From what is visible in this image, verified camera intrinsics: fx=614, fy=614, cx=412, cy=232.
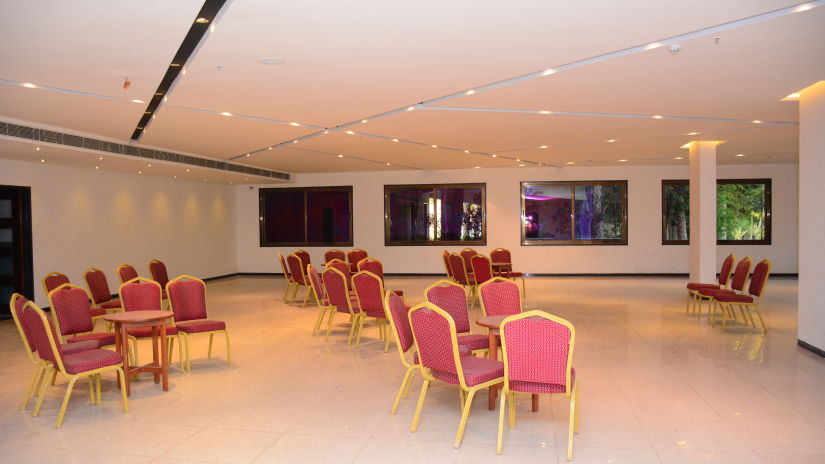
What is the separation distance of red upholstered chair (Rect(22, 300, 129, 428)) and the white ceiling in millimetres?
2188

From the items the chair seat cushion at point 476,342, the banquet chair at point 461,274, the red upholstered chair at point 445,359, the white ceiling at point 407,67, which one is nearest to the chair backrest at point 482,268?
the banquet chair at point 461,274

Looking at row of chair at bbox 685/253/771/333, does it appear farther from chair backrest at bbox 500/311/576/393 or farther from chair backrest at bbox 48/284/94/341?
chair backrest at bbox 48/284/94/341

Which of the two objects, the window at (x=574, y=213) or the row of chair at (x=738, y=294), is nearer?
the row of chair at (x=738, y=294)

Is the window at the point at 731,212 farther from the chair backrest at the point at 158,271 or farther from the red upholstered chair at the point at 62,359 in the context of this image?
the red upholstered chair at the point at 62,359

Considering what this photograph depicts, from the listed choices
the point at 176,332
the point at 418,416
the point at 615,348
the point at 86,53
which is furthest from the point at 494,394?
the point at 86,53

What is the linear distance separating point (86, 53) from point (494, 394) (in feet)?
14.5

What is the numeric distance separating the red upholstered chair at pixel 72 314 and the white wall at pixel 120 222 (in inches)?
219

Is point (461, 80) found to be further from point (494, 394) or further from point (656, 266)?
point (656, 266)

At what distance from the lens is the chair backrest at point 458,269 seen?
1141 centimetres

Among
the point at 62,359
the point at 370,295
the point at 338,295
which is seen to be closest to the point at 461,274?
the point at 338,295

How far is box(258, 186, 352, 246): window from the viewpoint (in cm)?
1830

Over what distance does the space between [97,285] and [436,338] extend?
6588 mm

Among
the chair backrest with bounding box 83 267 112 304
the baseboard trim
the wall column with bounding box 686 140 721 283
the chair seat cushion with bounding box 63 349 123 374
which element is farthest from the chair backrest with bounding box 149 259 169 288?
the wall column with bounding box 686 140 721 283

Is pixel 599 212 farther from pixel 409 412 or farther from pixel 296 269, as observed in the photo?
pixel 409 412
